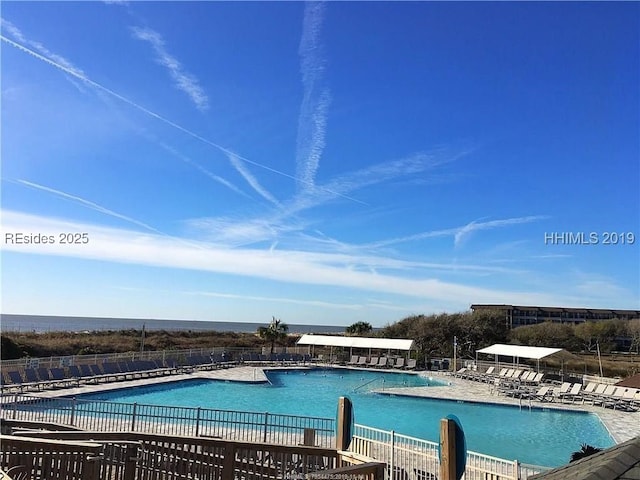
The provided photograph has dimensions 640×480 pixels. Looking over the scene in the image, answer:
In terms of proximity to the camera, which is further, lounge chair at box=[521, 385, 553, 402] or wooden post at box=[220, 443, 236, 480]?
lounge chair at box=[521, 385, 553, 402]

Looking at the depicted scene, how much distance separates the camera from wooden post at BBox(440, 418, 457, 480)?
6102 millimetres

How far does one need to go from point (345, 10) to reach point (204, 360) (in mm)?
18556

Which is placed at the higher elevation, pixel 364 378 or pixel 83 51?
pixel 83 51

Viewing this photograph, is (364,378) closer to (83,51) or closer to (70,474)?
(83,51)

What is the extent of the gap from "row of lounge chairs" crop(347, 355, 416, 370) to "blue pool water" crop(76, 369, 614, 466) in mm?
4164

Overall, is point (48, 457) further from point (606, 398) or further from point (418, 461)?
point (606, 398)

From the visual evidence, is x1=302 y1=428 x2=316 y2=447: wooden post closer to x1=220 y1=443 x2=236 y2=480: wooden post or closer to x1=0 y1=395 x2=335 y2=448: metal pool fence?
x1=0 y1=395 x2=335 y2=448: metal pool fence

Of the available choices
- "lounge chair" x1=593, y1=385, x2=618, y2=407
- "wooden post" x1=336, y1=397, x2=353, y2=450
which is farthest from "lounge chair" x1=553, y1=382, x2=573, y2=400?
"wooden post" x1=336, y1=397, x2=353, y2=450

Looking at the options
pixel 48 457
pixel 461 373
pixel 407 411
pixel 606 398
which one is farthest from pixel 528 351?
pixel 48 457

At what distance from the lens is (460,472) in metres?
6.12

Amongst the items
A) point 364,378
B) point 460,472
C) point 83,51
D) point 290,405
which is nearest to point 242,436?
point 460,472

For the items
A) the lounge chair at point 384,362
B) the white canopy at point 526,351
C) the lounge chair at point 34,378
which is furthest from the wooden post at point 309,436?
the lounge chair at point 384,362

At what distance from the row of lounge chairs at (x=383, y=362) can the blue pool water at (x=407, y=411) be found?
13.7ft

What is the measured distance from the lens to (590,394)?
1705 cm
